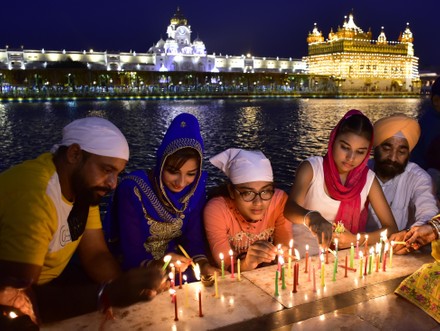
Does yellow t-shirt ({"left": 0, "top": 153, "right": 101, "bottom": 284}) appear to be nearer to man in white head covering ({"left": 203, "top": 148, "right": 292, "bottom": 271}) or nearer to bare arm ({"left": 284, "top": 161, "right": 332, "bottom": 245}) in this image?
man in white head covering ({"left": 203, "top": 148, "right": 292, "bottom": 271})

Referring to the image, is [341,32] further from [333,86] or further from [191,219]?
[191,219]

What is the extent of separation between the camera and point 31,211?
180 cm

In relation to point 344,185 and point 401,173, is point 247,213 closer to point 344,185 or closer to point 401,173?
point 344,185

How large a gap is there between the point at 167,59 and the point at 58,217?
92.5m

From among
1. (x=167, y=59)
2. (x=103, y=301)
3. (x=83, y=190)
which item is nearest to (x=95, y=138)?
(x=83, y=190)

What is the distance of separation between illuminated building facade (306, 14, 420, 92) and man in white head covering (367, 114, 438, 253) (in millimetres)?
89625

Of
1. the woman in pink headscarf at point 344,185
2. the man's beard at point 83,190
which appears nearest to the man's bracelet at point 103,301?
the man's beard at point 83,190

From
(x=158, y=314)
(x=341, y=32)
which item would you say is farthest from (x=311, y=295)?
(x=341, y=32)

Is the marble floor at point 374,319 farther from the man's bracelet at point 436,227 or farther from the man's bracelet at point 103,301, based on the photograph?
the man's bracelet at point 103,301

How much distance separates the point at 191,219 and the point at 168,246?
0.24 metres

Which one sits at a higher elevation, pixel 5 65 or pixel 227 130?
pixel 5 65

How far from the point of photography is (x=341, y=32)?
322ft

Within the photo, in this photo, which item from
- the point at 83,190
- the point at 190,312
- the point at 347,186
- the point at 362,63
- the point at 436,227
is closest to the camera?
the point at 190,312

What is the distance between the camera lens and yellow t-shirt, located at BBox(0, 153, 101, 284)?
1.75 metres
